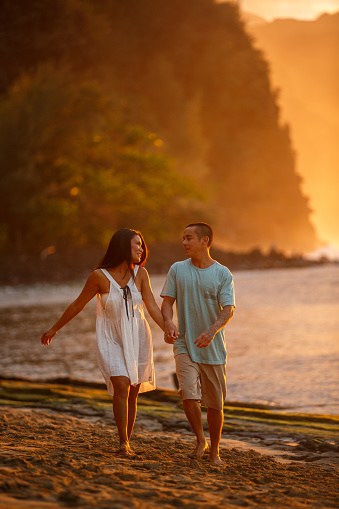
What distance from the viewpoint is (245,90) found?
250ft

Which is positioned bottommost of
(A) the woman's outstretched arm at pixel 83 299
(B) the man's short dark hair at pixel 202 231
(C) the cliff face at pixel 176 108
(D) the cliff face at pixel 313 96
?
(A) the woman's outstretched arm at pixel 83 299

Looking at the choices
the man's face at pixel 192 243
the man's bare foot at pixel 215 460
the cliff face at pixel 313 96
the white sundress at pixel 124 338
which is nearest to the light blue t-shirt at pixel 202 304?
the man's face at pixel 192 243

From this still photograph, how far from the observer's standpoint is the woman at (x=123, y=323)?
441cm

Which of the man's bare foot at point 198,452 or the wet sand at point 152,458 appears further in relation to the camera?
the man's bare foot at point 198,452

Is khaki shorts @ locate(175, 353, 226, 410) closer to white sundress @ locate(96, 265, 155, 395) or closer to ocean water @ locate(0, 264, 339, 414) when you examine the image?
white sundress @ locate(96, 265, 155, 395)

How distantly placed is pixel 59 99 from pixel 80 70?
1591 cm

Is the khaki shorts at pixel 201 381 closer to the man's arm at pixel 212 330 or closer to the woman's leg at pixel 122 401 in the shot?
the man's arm at pixel 212 330

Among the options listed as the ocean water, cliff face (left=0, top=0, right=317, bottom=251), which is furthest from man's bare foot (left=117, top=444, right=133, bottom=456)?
cliff face (left=0, top=0, right=317, bottom=251)

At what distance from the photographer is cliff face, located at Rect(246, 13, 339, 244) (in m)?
136

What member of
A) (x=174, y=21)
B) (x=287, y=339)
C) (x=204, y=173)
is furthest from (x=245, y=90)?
(x=287, y=339)

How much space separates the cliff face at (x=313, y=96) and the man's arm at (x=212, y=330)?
4817 inches

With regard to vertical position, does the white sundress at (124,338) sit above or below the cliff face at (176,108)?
below

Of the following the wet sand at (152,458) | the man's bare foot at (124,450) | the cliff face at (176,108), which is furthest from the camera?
the cliff face at (176,108)

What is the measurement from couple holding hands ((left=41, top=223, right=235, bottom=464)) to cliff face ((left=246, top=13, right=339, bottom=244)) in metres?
122
